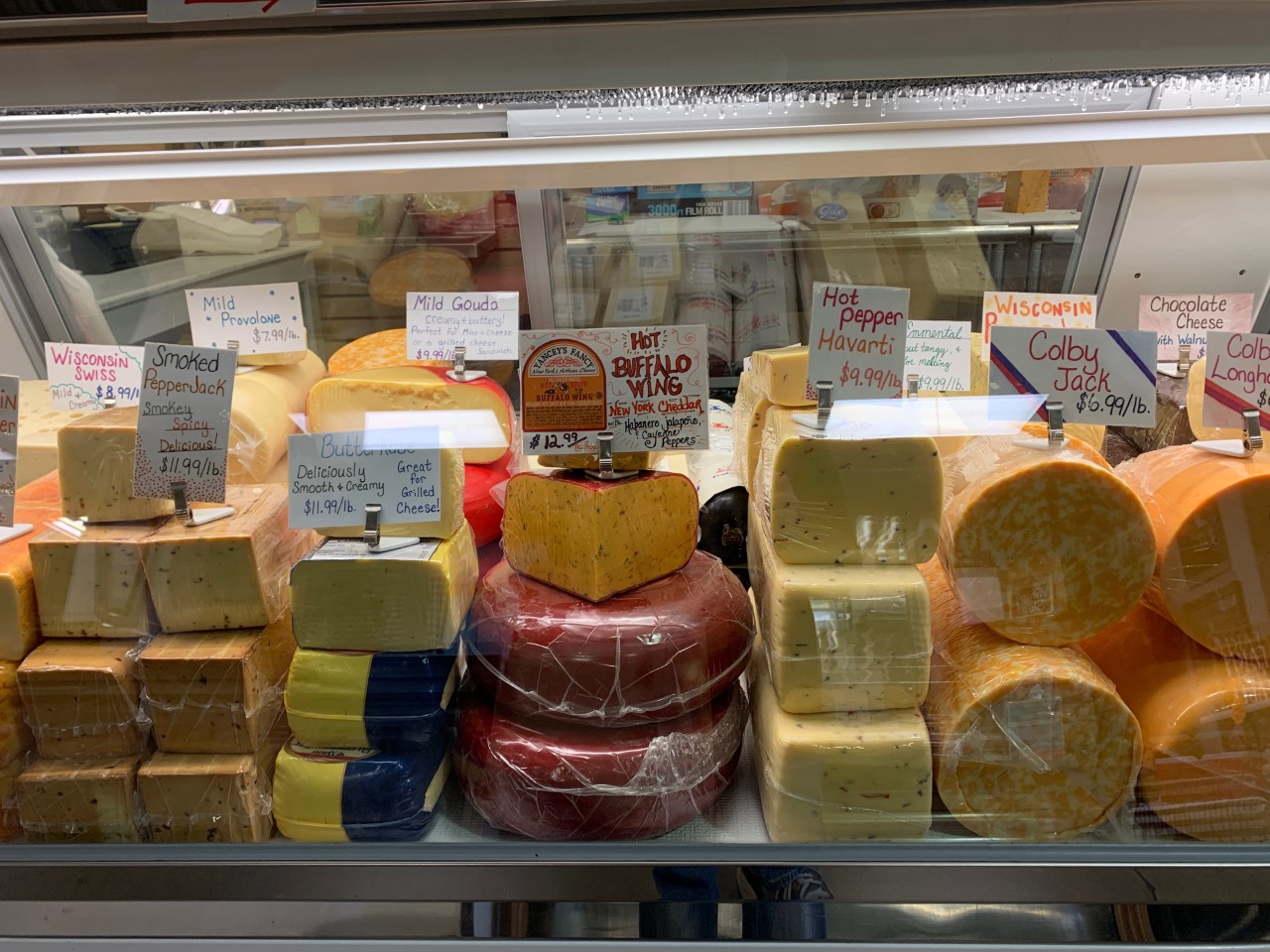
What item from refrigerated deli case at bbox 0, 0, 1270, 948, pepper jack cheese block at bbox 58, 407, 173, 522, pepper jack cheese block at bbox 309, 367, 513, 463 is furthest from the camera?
pepper jack cheese block at bbox 309, 367, 513, 463

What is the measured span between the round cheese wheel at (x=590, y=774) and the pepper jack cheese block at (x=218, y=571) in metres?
0.33

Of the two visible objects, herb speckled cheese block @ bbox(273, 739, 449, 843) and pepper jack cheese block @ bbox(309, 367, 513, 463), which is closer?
herb speckled cheese block @ bbox(273, 739, 449, 843)

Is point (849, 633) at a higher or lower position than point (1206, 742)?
higher

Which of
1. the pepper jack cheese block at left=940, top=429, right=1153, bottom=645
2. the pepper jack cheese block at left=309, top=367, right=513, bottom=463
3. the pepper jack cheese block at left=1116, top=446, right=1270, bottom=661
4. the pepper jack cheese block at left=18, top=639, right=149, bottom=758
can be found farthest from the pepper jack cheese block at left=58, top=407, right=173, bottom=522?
the pepper jack cheese block at left=1116, top=446, right=1270, bottom=661

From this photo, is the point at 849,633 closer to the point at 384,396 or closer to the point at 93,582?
the point at 384,396

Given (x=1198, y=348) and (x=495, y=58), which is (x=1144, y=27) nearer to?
(x=495, y=58)

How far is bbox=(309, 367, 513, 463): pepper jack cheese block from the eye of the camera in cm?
137

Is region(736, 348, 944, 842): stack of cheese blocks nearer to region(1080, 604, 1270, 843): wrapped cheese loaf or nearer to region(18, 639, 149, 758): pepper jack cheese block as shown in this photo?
region(1080, 604, 1270, 843): wrapped cheese loaf

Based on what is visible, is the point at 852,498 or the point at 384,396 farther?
the point at 384,396

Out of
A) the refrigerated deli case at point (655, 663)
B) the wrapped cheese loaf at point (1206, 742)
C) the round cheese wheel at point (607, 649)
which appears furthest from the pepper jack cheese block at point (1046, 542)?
the round cheese wheel at point (607, 649)

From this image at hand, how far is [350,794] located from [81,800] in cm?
36

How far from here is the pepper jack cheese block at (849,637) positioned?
108 centimetres

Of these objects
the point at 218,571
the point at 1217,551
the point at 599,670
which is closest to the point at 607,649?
the point at 599,670

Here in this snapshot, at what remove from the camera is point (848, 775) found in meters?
1.09
